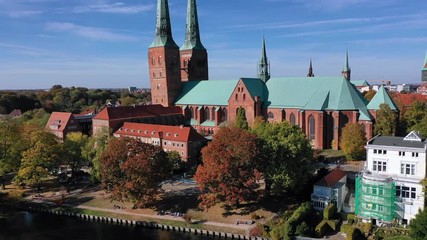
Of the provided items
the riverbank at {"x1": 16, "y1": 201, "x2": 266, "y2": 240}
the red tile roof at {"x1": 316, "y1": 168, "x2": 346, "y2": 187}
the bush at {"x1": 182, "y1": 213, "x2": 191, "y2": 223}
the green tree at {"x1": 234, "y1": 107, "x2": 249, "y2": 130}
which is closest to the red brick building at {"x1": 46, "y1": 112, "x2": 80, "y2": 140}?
the riverbank at {"x1": 16, "y1": 201, "x2": 266, "y2": 240}

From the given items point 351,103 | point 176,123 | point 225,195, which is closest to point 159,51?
point 176,123

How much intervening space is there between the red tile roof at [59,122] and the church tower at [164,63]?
22.0 meters

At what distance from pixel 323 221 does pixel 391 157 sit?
972 centimetres

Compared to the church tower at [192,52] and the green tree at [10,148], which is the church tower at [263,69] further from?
the green tree at [10,148]

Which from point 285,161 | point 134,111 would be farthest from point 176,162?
point 134,111

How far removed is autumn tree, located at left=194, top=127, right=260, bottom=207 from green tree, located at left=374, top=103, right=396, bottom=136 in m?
27.9

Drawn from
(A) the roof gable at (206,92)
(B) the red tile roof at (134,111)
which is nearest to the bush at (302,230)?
(A) the roof gable at (206,92)

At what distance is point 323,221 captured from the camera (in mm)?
38438

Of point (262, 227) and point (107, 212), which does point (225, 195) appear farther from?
point (107, 212)

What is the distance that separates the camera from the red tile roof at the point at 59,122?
81062 millimetres

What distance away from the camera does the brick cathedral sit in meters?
65.4

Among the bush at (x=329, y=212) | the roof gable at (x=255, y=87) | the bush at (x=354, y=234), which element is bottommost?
the bush at (x=354, y=234)

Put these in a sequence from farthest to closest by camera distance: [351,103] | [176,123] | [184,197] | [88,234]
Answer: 1. [176,123]
2. [351,103]
3. [184,197]
4. [88,234]

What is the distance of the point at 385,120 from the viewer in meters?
59.6
